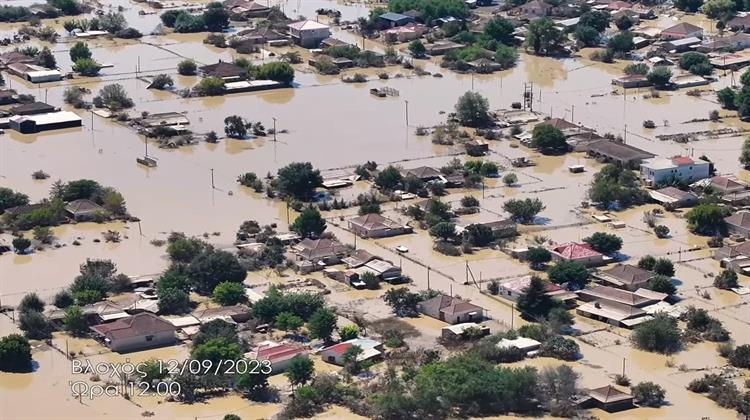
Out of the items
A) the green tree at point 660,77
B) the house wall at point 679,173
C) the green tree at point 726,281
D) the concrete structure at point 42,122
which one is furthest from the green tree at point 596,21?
the green tree at point 726,281

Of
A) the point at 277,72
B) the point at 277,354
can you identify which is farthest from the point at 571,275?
the point at 277,72

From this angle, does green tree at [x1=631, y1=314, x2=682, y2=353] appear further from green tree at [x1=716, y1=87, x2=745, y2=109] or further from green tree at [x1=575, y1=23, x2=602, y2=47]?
green tree at [x1=575, y1=23, x2=602, y2=47]

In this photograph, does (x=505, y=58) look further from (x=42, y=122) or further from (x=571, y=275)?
(x=571, y=275)

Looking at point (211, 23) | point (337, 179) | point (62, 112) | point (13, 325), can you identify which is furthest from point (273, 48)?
point (13, 325)

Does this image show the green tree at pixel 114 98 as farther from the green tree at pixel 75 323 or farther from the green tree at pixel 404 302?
the green tree at pixel 404 302

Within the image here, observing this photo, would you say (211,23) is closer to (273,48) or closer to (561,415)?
(273,48)
